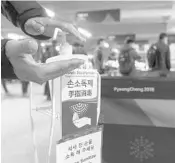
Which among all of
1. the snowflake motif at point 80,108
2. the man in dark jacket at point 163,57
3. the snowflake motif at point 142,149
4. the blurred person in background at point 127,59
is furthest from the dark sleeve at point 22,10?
the man in dark jacket at point 163,57

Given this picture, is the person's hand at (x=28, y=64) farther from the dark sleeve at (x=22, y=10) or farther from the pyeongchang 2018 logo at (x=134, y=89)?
the pyeongchang 2018 logo at (x=134, y=89)

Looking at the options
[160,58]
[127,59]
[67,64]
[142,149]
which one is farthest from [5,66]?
[160,58]

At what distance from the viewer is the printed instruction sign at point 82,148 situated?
0.89m

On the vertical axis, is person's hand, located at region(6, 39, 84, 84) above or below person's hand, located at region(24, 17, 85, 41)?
below

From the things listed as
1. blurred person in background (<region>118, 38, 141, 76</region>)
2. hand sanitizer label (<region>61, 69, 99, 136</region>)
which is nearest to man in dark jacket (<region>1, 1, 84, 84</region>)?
hand sanitizer label (<region>61, 69, 99, 136</region>)

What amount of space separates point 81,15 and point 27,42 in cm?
597

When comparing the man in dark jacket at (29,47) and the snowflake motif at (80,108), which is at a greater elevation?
the man in dark jacket at (29,47)

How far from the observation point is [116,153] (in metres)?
1.17

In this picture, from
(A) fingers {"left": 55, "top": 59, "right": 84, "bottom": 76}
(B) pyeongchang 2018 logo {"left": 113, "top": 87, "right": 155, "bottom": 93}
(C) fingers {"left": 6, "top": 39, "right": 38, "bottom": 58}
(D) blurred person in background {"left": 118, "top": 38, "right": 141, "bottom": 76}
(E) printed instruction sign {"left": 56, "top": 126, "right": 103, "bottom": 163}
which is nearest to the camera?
(C) fingers {"left": 6, "top": 39, "right": 38, "bottom": 58}

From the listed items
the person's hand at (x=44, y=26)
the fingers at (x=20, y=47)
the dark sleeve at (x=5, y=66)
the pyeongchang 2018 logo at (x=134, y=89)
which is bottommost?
the pyeongchang 2018 logo at (x=134, y=89)

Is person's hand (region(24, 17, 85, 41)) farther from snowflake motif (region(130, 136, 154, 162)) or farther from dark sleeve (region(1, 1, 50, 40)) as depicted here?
snowflake motif (region(130, 136, 154, 162))

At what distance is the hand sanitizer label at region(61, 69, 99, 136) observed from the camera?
2.98 ft

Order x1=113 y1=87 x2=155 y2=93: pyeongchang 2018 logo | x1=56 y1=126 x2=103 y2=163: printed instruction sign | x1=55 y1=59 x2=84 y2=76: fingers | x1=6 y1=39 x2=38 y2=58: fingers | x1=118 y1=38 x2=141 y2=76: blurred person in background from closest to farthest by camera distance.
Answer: x1=6 y1=39 x2=38 y2=58: fingers → x1=55 y1=59 x2=84 y2=76: fingers → x1=56 y1=126 x2=103 y2=163: printed instruction sign → x1=113 y1=87 x2=155 y2=93: pyeongchang 2018 logo → x1=118 y1=38 x2=141 y2=76: blurred person in background

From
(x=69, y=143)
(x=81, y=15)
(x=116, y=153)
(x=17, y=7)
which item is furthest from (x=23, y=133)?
(x=81, y=15)
